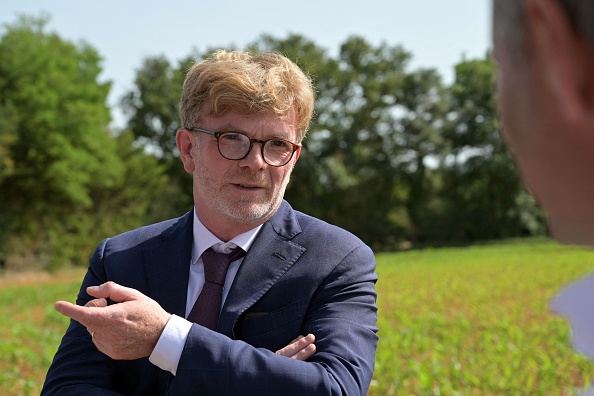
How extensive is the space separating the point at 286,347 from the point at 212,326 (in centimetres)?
27

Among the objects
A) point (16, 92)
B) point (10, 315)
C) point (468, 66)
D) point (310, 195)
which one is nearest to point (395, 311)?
point (10, 315)

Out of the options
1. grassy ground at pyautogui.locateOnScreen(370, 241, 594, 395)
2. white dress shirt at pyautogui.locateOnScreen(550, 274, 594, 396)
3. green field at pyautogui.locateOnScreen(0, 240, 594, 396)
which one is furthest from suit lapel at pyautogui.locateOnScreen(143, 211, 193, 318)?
green field at pyautogui.locateOnScreen(0, 240, 594, 396)

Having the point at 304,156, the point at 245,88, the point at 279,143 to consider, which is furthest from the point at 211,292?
the point at 304,156

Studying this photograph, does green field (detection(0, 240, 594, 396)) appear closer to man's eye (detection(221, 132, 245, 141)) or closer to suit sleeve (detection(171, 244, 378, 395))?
suit sleeve (detection(171, 244, 378, 395))

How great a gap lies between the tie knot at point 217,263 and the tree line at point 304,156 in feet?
97.3

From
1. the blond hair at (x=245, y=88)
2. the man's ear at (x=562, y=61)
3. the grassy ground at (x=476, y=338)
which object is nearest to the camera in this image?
the man's ear at (x=562, y=61)

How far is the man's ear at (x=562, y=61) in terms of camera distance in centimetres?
52

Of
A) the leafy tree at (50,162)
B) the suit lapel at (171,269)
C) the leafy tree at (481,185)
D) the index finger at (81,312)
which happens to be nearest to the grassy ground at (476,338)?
the index finger at (81,312)

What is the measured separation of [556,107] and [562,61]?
0.03m

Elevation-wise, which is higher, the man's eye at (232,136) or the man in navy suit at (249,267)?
the man's eye at (232,136)

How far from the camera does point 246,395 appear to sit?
204 centimetres

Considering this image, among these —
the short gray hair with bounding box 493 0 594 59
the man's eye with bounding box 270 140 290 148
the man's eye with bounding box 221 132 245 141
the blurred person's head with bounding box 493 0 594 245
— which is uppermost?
the short gray hair with bounding box 493 0 594 59

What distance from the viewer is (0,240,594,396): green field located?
6938mm

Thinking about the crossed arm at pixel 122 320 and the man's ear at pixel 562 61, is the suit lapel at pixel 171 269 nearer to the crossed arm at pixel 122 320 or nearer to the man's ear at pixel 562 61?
the crossed arm at pixel 122 320
